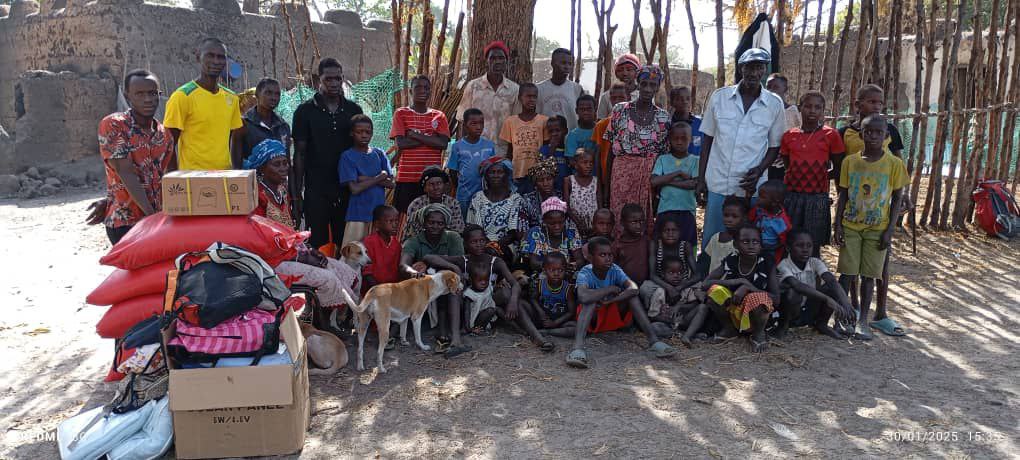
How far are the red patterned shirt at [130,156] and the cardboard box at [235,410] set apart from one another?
4.90 feet

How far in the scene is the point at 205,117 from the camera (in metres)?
4.38

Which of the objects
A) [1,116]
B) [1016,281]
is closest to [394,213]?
[1016,281]

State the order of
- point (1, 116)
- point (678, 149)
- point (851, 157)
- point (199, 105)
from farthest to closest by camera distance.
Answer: point (1, 116) → point (678, 149) → point (851, 157) → point (199, 105)

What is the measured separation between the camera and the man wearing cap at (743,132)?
15.5ft

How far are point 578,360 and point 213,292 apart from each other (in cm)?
202

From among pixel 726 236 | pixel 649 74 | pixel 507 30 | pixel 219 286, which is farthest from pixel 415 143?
pixel 219 286

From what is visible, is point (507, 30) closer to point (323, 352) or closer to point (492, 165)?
point (492, 165)

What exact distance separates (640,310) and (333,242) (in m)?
2.34

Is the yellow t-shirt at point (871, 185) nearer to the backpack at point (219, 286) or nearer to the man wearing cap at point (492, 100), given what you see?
the man wearing cap at point (492, 100)

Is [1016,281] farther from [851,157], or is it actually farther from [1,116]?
[1,116]

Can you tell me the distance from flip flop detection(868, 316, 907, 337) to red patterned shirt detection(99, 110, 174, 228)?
4548 millimetres

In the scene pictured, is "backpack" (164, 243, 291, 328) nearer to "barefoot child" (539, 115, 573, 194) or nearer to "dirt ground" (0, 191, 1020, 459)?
"dirt ground" (0, 191, 1020, 459)

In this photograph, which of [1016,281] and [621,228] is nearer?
[621,228]

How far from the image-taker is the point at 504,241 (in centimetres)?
507
